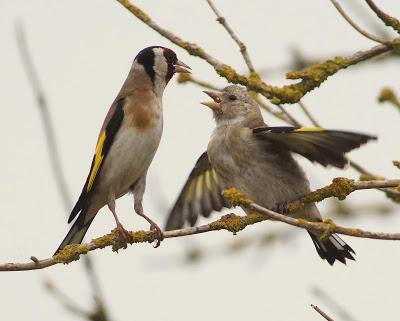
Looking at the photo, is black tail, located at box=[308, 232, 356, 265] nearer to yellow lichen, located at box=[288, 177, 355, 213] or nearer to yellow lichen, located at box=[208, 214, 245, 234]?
yellow lichen, located at box=[208, 214, 245, 234]

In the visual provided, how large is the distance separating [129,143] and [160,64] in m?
0.76

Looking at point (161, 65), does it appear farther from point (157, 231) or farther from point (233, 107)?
point (157, 231)

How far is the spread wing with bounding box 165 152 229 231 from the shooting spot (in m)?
5.93

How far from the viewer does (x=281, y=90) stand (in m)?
2.98

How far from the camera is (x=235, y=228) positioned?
365 centimetres

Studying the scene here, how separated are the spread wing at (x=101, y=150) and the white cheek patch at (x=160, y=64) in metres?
0.37

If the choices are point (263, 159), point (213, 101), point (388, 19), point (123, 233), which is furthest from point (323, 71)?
point (213, 101)

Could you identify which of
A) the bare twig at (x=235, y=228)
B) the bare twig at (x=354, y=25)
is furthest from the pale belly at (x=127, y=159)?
the bare twig at (x=354, y=25)

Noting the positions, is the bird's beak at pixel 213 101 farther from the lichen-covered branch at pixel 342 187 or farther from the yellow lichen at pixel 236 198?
the yellow lichen at pixel 236 198

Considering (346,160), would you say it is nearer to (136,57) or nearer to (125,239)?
(125,239)

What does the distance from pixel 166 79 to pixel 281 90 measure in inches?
88.5

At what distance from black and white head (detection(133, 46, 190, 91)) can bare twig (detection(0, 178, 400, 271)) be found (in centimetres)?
136

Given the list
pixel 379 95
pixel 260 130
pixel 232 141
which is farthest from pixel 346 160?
pixel 232 141

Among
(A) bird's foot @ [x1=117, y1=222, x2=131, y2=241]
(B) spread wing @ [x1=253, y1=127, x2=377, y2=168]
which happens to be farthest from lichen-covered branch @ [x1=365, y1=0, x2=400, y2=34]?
(A) bird's foot @ [x1=117, y1=222, x2=131, y2=241]
